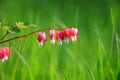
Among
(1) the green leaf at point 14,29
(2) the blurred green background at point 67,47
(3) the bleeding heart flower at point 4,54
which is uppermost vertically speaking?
(1) the green leaf at point 14,29

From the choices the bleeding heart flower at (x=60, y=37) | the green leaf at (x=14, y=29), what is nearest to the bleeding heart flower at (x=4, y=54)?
the green leaf at (x=14, y=29)

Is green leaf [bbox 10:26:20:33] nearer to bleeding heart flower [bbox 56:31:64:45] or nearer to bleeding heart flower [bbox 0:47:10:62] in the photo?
bleeding heart flower [bbox 0:47:10:62]

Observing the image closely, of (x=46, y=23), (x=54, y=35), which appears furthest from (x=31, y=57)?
(x=46, y=23)

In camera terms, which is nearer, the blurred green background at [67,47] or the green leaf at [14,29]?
the green leaf at [14,29]

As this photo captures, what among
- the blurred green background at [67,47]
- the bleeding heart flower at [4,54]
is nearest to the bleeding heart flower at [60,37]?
the blurred green background at [67,47]

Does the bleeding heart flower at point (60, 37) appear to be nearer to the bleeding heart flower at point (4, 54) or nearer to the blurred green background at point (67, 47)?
the blurred green background at point (67, 47)

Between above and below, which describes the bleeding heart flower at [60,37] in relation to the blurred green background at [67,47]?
above

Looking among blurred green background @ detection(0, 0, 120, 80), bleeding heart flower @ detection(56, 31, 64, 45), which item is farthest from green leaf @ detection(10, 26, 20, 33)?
bleeding heart flower @ detection(56, 31, 64, 45)

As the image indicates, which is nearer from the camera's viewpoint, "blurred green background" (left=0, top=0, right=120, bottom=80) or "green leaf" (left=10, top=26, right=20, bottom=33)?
"green leaf" (left=10, top=26, right=20, bottom=33)

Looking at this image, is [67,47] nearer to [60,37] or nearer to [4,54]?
[60,37]
